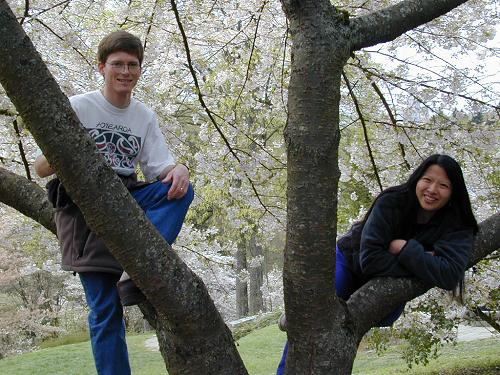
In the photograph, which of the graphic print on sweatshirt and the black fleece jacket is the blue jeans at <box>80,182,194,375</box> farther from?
the black fleece jacket

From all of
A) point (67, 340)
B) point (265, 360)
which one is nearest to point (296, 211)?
point (265, 360)

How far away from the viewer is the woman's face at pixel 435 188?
2.31 m

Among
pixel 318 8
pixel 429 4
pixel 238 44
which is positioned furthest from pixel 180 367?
pixel 238 44

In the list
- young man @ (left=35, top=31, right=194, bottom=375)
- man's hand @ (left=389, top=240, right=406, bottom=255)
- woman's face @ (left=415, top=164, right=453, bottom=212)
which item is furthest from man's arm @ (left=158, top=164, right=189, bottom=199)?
woman's face @ (left=415, top=164, right=453, bottom=212)

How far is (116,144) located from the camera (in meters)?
2.23

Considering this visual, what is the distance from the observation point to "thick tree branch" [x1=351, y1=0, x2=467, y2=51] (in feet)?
7.14

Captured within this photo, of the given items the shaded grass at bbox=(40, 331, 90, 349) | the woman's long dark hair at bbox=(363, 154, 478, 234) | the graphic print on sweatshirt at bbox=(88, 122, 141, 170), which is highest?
the graphic print on sweatshirt at bbox=(88, 122, 141, 170)

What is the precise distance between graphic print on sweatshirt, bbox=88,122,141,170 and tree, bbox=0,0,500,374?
496mm

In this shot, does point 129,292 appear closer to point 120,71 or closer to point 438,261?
point 120,71

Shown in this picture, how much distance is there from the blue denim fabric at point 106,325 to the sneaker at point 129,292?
0.12 m

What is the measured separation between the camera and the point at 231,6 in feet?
17.0

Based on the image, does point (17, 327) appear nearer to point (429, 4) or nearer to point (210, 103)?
point (210, 103)

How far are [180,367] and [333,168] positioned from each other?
2.75ft

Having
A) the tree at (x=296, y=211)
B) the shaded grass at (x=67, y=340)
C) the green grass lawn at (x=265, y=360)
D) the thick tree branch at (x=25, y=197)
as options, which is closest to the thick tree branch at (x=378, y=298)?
the tree at (x=296, y=211)
